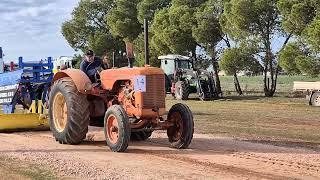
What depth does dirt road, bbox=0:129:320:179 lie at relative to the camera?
710cm

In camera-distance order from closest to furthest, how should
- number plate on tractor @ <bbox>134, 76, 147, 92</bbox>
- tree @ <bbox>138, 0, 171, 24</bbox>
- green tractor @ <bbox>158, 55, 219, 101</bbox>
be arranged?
number plate on tractor @ <bbox>134, 76, 147, 92</bbox> → green tractor @ <bbox>158, 55, 219, 101</bbox> → tree @ <bbox>138, 0, 171, 24</bbox>

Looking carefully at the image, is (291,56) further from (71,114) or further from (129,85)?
(71,114)

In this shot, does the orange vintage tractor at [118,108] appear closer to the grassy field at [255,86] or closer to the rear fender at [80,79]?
the rear fender at [80,79]

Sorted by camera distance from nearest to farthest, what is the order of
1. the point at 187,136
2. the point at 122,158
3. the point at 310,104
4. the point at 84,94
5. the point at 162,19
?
the point at 122,158
the point at 187,136
the point at 84,94
the point at 310,104
the point at 162,19

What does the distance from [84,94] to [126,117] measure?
1523 mm

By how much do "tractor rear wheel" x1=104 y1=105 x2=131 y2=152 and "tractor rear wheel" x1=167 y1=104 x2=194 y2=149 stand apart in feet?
3.63

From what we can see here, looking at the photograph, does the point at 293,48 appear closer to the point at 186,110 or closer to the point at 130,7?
the point at 186,110

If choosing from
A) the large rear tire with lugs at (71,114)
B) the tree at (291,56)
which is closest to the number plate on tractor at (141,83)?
the large rear tire with lugs at (71,114)

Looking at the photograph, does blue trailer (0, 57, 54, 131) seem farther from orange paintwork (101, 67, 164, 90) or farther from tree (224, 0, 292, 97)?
tree (224, 0, 292, 97)

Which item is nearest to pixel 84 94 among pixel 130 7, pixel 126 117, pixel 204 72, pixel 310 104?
pixel 126 117

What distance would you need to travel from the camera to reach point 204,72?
27922mm

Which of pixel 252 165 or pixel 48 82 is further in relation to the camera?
pixel 48 82

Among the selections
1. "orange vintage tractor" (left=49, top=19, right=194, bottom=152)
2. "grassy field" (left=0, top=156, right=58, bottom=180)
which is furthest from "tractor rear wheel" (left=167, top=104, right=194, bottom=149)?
"grassy field" (left=0, top=156, right=58, bottom=180)

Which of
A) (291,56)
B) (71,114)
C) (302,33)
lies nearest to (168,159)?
(71,114)
